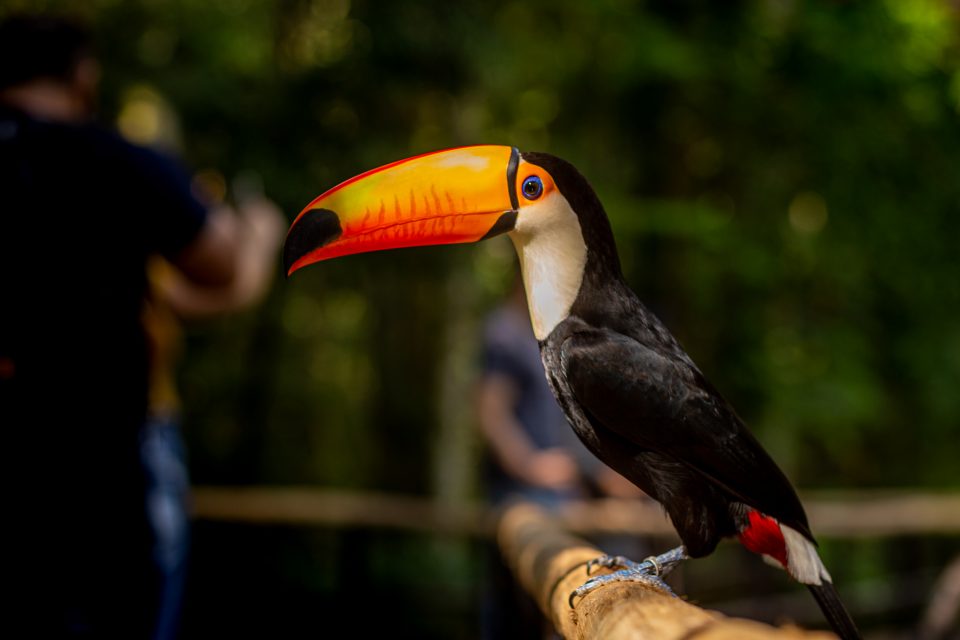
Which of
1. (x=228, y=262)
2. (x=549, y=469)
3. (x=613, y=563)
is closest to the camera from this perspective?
(x=613, y=563)

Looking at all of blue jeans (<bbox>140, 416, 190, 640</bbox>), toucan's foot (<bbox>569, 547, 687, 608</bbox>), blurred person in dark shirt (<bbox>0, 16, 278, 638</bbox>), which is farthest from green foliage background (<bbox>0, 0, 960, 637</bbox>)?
toucan's foot (<bbox>569, 547, 687, 608</bbox>)

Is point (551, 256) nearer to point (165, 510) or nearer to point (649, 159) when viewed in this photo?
point (165, 510)

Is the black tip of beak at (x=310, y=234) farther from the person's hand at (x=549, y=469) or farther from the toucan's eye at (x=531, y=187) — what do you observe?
the person's hand at (x=549, y=469)

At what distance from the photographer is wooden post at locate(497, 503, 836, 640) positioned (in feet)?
2.88

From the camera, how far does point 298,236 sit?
984mm

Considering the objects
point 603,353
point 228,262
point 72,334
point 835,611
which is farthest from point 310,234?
point 228,262

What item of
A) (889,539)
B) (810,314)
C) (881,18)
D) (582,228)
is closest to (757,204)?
(810,314)

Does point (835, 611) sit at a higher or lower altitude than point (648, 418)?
lower

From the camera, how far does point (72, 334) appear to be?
5.76 ft

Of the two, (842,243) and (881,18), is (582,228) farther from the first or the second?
(842,243)

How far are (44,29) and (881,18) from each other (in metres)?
4.49

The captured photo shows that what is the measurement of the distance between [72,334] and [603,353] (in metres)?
1.12

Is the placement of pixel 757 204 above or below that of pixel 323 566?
above

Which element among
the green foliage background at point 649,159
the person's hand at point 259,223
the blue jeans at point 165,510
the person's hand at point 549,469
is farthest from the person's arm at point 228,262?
the green foliage background at point 649,159
